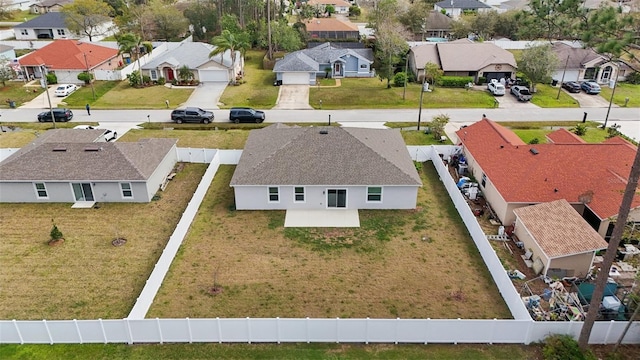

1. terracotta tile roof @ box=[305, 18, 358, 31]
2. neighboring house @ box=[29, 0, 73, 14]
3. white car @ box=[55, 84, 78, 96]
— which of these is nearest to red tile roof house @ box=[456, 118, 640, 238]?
white car @ box=[55, 84, 78, 96]

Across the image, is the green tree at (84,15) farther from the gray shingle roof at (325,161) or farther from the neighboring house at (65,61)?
the gray shingle roof at (325,161)

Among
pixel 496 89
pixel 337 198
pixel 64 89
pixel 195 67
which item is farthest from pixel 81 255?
pixel 496 89

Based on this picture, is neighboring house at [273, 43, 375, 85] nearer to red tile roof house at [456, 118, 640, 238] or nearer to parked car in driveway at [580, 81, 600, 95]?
parked car in driveway at [580, 81, 600, 95]

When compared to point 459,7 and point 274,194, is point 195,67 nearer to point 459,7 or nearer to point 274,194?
point 274,194

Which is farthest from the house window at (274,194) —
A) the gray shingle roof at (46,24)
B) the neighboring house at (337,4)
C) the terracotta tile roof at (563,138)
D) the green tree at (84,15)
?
the neighboring house at (337,4)

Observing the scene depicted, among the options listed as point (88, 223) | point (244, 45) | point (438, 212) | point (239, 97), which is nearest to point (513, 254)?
point (438, 212)

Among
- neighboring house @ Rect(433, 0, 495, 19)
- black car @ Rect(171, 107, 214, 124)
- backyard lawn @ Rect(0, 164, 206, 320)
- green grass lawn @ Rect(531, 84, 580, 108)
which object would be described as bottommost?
backyard lawn @ Rect(0, 164, 206, 320)
